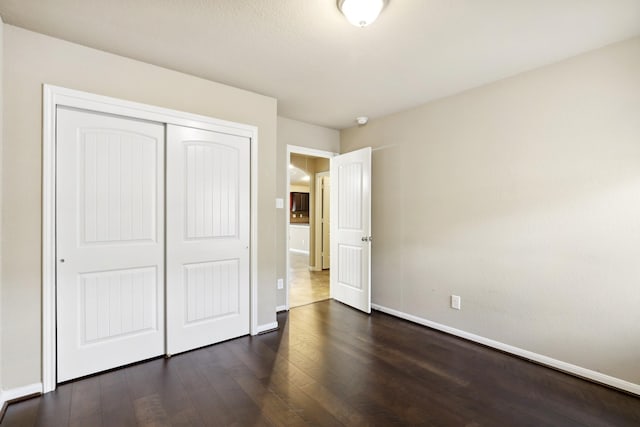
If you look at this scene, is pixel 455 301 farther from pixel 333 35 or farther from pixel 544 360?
pixel 333 35

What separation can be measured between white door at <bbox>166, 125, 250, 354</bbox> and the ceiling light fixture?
62.7 inches

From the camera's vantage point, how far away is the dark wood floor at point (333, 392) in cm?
181

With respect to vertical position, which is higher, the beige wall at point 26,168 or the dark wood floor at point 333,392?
the beige wall at point 26,168

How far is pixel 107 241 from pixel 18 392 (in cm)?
108

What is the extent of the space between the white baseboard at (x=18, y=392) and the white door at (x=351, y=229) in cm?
301

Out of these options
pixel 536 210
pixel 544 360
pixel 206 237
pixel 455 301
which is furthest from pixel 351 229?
pixel 544 360

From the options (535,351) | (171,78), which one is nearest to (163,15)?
(171,78)

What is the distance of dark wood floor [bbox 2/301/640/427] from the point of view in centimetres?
181

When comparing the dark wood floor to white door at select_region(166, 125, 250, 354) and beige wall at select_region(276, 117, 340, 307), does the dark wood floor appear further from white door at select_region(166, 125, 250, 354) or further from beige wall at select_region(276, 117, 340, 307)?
beige wall at select_region(276, 117, 340, 307)

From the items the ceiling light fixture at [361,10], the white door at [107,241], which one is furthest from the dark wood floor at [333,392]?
the ceiling light fixture at [361,10]

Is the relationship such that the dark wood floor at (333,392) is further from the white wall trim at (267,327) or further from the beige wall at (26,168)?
the beige wall at (26,168)

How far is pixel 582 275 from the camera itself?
2289mm

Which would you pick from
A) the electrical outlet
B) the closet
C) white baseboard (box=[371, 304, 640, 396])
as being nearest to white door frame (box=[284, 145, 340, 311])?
the closet

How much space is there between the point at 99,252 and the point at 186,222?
2.16 feet
